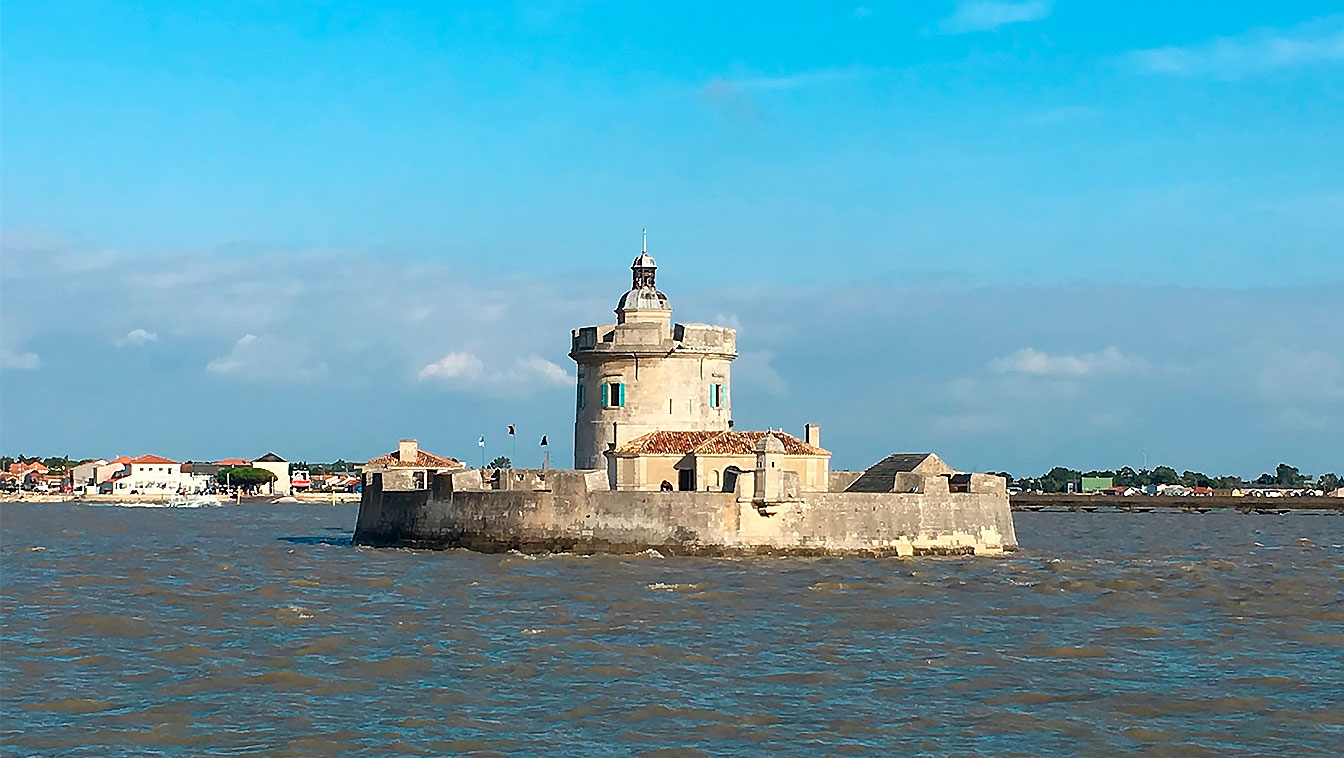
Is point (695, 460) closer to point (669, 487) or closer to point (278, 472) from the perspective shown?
point (669, 487)

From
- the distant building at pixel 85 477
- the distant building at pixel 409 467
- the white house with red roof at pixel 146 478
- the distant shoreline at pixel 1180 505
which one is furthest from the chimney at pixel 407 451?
the distant building at pixel 85 477

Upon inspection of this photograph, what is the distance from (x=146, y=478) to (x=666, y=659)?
15396cm

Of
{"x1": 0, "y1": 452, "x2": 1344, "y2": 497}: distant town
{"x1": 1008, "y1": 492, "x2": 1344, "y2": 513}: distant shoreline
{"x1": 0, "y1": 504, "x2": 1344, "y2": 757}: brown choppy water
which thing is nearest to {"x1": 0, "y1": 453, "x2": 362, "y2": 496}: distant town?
{"x1": 0, "y1": 452, "x2": 1344, "y2": 497}: distant town

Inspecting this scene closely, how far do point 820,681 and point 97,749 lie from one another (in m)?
8.79

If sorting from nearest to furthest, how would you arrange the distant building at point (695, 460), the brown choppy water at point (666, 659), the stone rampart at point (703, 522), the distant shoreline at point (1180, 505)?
the brown choppy water at point (666, 659)
the stone rampart at point (703, 522)
the distant building at point (695, 460)
the distant shoreline at point (1180, 505)

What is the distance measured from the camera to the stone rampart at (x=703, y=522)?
38.6 metres

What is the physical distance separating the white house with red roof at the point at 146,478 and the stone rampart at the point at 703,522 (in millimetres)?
118798

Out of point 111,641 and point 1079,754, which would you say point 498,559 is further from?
point 1079,754

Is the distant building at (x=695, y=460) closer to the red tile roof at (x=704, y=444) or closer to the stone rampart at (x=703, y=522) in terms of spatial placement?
the red tile roof at (x=704, y=444)

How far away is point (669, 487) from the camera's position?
1745 inches

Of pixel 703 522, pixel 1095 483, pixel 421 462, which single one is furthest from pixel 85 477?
pixel 703 522

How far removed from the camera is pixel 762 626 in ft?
84.8

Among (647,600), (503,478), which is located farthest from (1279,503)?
(647,600)

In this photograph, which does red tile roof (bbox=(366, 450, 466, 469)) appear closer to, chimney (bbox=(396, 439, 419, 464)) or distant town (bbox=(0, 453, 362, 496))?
chimney (bbox=(396, 439, 419, 464))
